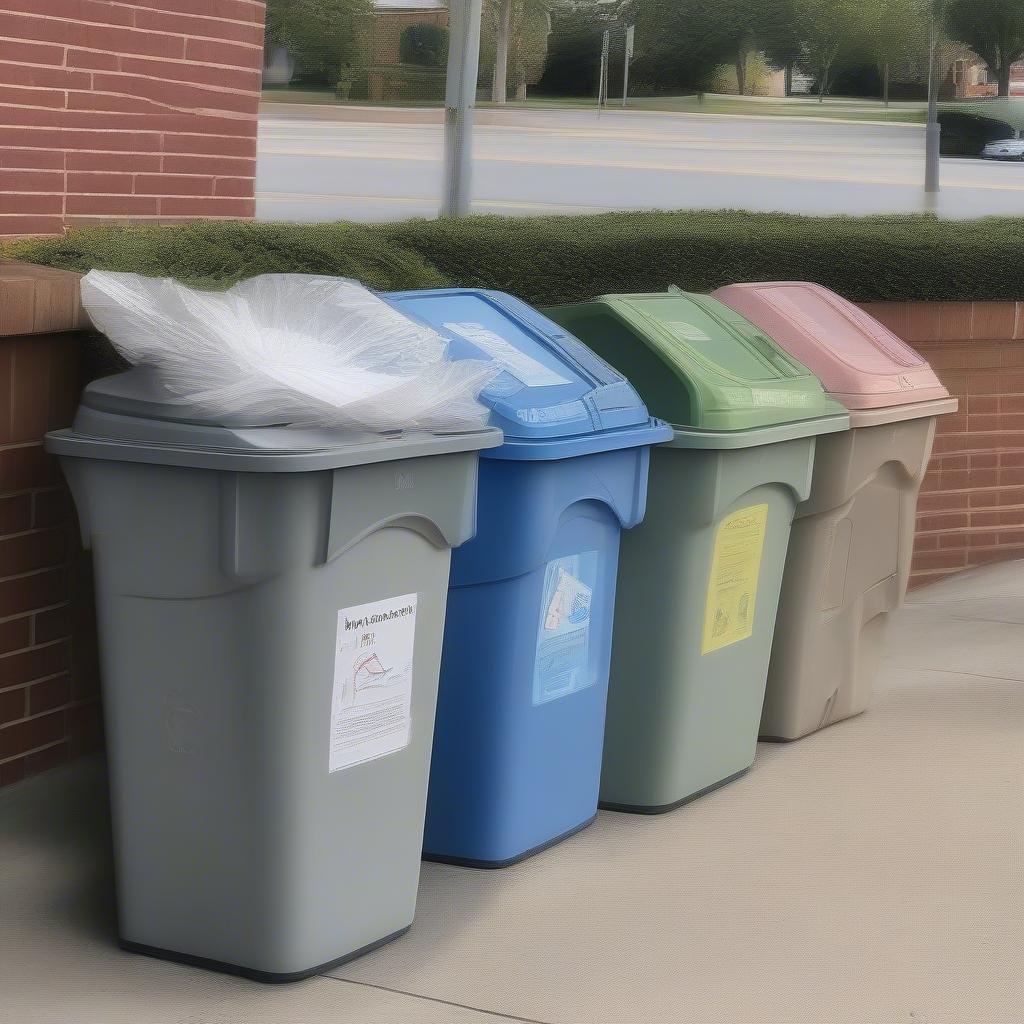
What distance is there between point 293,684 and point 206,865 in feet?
1.52

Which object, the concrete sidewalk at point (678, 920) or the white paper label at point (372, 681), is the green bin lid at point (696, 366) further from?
the white paper label at point (372, 681)

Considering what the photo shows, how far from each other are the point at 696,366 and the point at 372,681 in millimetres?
1494

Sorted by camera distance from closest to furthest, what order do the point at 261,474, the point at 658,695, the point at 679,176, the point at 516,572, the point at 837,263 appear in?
the point at 261,474 → the point at 516,572 → the point at 658,695 → the point at 837,263 → the point at 679,176

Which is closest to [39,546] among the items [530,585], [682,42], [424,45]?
[530,585]

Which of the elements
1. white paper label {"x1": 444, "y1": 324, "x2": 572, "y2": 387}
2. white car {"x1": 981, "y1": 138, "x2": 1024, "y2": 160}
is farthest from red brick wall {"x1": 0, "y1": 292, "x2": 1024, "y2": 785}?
white car {"x1": 981, "y1": 138, "x2": 1024, "y2": 160}

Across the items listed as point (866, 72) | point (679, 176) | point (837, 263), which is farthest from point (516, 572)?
point (866, 72)

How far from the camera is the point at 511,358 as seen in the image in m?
3.93

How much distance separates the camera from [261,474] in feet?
10.1

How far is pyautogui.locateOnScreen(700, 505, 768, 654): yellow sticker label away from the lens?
4418 millimetres

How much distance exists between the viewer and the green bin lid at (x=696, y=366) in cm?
431

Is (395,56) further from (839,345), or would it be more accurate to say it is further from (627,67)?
(839,345)

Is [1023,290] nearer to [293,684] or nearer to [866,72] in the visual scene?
[866,72]

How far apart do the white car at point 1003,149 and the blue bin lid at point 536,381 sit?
20.2 ft

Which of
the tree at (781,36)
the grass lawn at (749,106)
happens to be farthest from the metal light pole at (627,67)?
the tree at (781,36)
